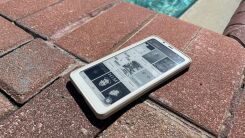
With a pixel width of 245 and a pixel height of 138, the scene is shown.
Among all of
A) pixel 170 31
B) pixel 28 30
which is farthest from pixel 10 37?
pixel 170 31

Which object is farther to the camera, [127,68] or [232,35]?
[232,35]

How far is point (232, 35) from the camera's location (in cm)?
155

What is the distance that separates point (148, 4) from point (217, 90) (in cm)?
272

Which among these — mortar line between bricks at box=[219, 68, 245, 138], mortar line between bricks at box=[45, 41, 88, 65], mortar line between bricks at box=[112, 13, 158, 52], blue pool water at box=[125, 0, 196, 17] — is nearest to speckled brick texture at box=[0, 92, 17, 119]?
mortar line between bricks at box=[45, 41, 88, 65]

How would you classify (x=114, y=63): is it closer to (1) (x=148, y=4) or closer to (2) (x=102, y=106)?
(2) (x=102, y=106)

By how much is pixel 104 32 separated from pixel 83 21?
135 millimetres

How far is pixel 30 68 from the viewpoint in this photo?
1023 millimetres

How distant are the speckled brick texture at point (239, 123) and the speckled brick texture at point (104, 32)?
519mm

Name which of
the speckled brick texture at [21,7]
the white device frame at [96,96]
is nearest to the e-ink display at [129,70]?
the white device frame at [96,96]

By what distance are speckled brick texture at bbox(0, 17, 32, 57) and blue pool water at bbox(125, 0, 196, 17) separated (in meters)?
2.47

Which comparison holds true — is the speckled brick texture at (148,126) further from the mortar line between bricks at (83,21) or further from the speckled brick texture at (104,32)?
the mortar line between bricks at (83,21)

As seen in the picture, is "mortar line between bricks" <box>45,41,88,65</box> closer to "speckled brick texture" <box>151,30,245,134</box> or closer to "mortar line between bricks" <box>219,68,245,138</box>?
"speckled brick texture" <box>151,30,245,134</box>

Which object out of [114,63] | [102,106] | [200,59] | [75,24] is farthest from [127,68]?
[75,24]

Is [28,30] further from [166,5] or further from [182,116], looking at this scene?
[166,5]
